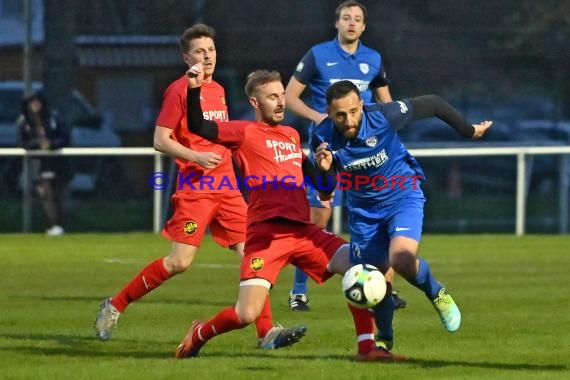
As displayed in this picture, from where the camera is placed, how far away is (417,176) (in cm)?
880

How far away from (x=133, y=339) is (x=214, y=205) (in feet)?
3.91

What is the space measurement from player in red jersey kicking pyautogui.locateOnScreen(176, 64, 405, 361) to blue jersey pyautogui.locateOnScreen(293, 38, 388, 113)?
2.85 m

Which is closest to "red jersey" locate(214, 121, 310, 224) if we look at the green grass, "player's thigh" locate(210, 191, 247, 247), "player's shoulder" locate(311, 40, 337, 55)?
the green grass

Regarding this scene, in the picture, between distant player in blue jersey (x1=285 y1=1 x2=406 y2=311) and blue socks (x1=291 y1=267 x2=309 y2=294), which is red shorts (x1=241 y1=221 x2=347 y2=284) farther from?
distant player in blue jersey (x1=285 y1=1 x2=406 y2=311)

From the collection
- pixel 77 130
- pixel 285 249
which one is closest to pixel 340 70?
pixel 285 249

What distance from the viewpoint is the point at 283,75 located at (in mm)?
20094

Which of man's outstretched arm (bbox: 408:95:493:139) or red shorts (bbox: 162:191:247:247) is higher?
man's outstretched arm (bbox: 408:95:493:139)

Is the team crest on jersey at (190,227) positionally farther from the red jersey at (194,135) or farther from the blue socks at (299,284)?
the blue socks at (299,284)

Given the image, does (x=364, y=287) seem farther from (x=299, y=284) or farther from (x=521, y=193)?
(x=521, y=193)

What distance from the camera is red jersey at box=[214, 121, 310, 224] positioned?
8523mm

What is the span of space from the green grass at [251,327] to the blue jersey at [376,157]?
37.6 inches

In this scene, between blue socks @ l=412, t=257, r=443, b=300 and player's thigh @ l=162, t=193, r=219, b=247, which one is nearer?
blue socks @ l=412, t=257, r=443, b=300

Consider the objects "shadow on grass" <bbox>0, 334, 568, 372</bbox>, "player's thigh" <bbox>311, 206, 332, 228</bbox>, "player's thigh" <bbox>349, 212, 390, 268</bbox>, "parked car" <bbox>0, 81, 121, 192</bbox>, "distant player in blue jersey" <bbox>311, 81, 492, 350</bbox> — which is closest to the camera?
Answer: "shadow on grass" <bbox>0, 334, 568, 372</bbox>

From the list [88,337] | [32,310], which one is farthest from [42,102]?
[88,337]
